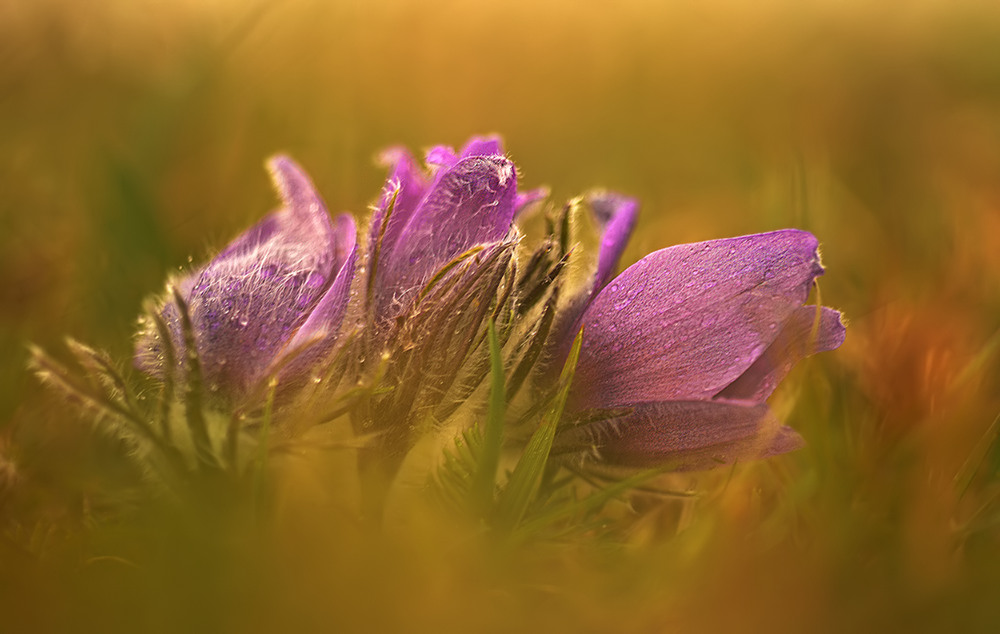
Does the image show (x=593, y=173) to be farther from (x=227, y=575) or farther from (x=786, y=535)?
(x=227, y=575)

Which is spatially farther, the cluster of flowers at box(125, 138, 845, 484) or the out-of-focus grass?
the cluster of flowers at box(125, 138, 845, 484)

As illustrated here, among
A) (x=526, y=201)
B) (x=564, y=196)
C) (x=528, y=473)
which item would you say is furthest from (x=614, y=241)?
(x=564, y=196)

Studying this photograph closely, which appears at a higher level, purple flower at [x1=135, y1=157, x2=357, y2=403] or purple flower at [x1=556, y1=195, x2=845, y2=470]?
purple flower at [x1=135, y1=157, x2=357, y2=403]

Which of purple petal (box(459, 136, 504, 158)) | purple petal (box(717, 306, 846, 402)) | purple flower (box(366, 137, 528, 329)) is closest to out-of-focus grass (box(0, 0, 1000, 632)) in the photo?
purple petal (box(717, 306, 846, 402))

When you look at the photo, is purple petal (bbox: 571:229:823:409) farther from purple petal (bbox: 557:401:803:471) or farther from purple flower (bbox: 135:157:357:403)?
purple flower (bbox: 135:157:357:403)

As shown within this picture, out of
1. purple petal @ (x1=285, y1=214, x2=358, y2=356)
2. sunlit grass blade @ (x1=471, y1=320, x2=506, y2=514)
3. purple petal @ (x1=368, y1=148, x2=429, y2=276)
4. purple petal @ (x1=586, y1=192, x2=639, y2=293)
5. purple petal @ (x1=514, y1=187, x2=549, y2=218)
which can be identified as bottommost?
sunlit grass blade @ (x1=471, y1=320, x2=506, y2=514)

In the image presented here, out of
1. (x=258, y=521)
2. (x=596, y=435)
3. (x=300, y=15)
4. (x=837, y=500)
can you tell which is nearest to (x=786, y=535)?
(x=837, y=500)

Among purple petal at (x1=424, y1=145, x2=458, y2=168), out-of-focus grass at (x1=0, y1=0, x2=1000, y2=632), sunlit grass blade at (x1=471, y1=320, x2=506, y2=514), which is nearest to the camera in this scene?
out-of-focus grass at (x1=0, y1=0, x2=1000, y2=632)
